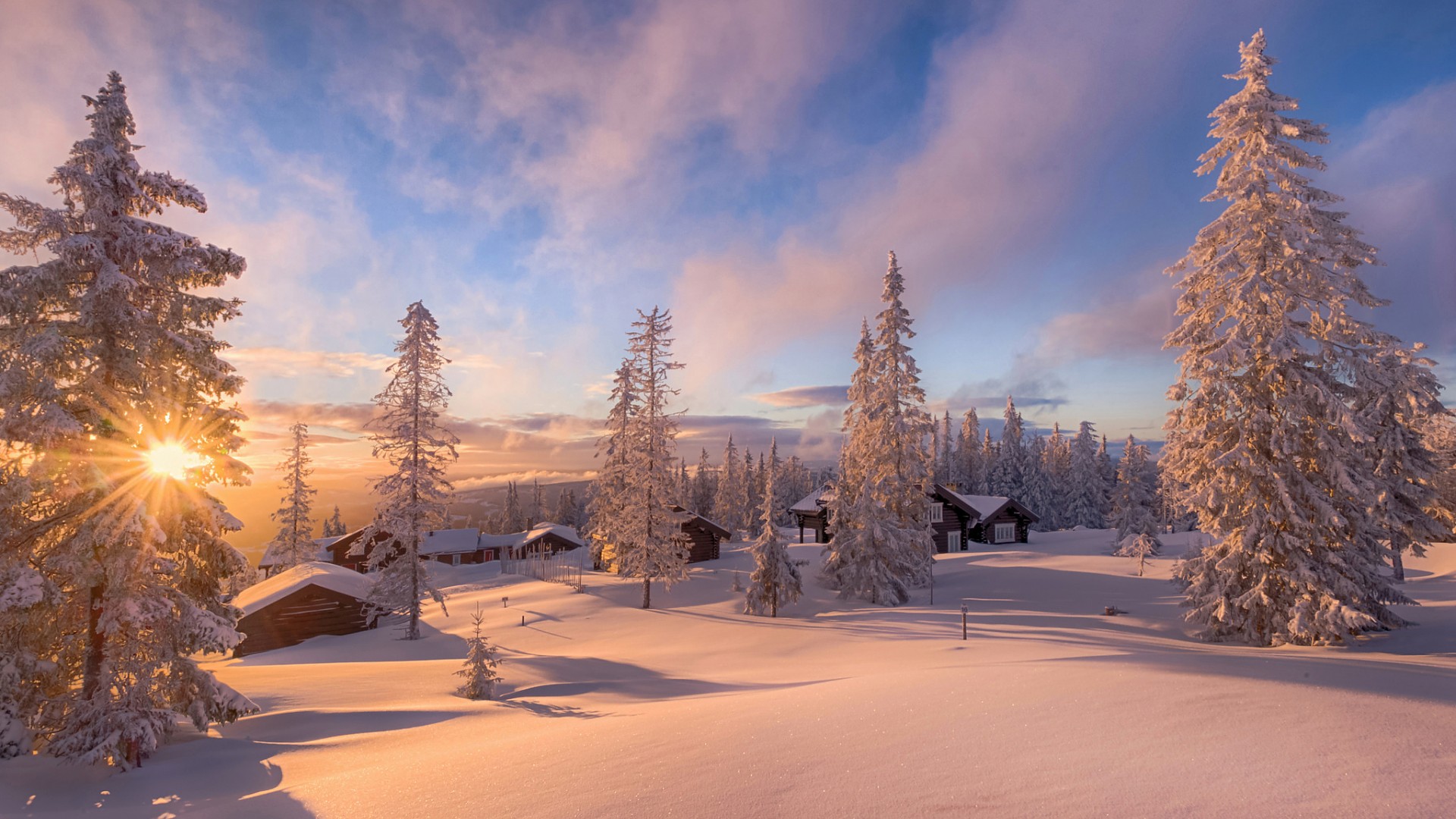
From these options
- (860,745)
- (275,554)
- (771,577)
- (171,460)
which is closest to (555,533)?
(275,554)

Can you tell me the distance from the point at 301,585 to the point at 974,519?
48.6 metres

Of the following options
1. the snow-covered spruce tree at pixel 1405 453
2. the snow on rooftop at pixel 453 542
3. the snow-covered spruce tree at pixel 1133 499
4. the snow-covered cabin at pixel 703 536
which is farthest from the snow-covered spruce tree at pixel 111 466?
the snow on rooftop at pixel 453 542

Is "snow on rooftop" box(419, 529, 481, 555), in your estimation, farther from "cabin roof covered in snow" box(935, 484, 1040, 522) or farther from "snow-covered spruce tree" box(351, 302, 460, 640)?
"cabin roof covered in snow" box(935, 484, 1040, 522)

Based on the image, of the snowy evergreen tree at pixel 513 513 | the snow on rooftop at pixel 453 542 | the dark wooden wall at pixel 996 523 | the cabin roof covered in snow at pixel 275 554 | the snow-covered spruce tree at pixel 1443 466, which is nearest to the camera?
the snow-covered spruce tree at pixel 1443 466

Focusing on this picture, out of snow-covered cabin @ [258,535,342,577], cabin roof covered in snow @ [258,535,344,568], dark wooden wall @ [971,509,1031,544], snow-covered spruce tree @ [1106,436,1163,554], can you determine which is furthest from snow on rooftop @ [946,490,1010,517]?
cabin roof covered in snow @ [258,535,344,568]

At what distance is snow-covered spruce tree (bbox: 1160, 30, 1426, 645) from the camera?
16.1 meters

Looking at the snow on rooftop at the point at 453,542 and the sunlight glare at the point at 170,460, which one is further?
the snow on rooftop at the point at 453,542

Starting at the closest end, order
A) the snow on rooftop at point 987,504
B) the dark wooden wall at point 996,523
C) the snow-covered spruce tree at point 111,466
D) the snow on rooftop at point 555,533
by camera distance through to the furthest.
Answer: the snow-covered spruce tree at point 111,466 → the snow on rooftop at point 987,504 → the dark wooden wall at point 996,523 → the snow on rooftop at point 555,533

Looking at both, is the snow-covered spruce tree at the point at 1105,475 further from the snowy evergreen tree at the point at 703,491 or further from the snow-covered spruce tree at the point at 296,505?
the snow-covered spruce tree at the point at 296,505

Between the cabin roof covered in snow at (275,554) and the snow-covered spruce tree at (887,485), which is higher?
the snow-covered spruce tree at (887,485)

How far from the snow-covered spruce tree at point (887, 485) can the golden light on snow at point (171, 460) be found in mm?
27124

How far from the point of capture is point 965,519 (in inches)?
2069

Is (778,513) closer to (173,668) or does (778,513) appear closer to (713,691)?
(713,691)

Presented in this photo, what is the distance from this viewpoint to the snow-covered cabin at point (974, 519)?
50406 mm
